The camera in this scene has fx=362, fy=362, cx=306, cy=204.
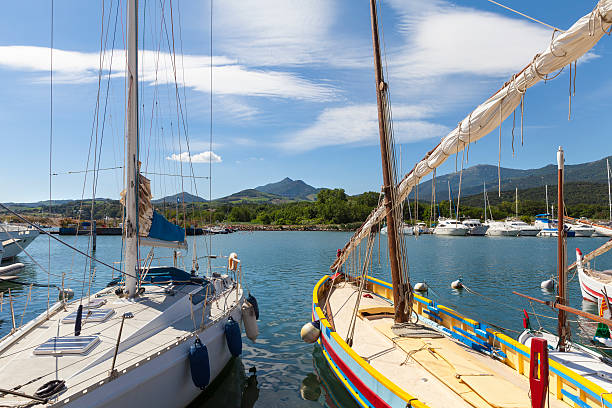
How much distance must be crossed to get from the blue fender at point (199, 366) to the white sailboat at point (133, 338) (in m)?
0.02

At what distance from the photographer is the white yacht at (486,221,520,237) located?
90688 mm

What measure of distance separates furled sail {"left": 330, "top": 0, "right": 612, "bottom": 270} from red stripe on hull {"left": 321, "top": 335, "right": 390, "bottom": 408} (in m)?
4.79

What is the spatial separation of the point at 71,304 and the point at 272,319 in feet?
29.3

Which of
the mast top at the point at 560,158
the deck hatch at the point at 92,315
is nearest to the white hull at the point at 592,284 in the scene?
Result: the mast top at the point at 560,158

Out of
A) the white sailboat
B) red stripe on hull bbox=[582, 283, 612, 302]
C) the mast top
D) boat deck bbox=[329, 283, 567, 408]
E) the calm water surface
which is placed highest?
the mast top

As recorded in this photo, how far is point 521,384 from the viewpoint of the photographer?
7.15m

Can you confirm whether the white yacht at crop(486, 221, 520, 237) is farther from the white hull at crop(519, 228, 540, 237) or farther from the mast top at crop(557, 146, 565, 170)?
the mast top at crop(557, 146, 565, 170)

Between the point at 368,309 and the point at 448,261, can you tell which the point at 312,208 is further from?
the point at 368,309

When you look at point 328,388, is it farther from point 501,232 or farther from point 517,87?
point 501,232

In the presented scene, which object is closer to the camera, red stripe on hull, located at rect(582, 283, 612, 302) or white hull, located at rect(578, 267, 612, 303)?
white hull, located at rect(578, 267, 612, 303)

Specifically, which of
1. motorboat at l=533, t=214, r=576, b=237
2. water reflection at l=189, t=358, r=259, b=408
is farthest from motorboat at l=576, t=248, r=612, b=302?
motorboat at l=533, t=214, r=576, b=237

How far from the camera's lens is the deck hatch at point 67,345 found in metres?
7.10

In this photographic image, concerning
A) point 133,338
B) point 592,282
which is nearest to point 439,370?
point 133,338

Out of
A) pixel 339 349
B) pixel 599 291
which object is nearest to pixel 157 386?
pixel 339 349
